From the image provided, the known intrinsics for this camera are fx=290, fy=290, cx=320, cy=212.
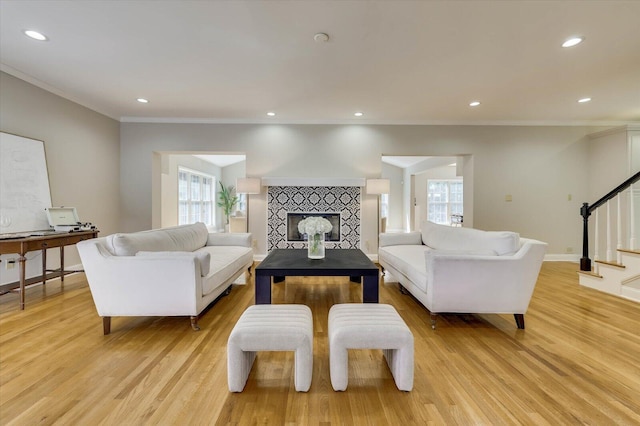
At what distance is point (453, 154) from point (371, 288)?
4077 mm

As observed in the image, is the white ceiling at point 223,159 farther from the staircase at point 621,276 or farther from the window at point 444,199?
the staircase at point 621,276

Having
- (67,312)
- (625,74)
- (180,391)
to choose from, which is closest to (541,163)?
(625,74)

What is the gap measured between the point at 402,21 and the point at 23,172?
451 cm

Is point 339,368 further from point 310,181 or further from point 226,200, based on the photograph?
point 226,200

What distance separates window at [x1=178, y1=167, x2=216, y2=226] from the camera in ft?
25.9

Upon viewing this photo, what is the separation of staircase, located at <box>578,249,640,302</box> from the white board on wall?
6.98 meters

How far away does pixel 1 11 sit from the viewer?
7.66ft

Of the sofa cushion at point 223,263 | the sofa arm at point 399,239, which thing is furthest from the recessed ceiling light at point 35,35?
the sofa arm at point 399,239

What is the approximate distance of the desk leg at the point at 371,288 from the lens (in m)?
2.42

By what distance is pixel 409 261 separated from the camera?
3.10m

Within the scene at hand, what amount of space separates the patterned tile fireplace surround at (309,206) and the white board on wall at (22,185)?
315 centimetres

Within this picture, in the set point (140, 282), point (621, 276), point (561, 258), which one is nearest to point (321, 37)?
point (140, 282)

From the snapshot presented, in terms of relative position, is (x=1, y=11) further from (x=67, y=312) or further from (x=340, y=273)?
(x=340, y=273)

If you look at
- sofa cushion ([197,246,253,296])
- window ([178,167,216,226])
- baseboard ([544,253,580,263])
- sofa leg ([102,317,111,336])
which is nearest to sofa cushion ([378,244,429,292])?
sofa cushion ([197,246,253,296])
